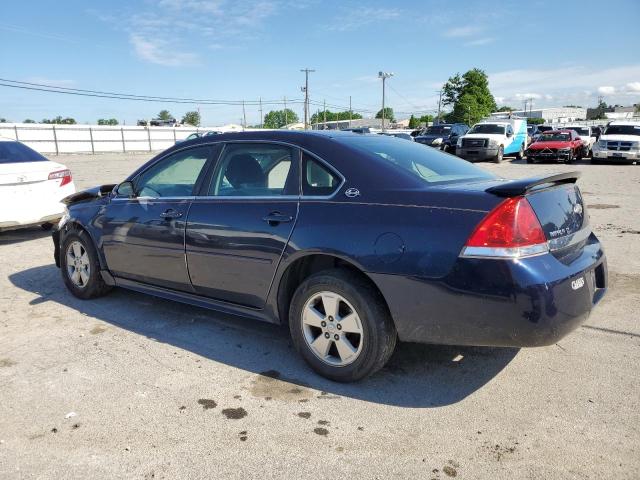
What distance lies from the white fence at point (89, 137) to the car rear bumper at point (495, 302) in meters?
40.8

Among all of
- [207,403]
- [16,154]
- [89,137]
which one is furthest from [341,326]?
[89,137]

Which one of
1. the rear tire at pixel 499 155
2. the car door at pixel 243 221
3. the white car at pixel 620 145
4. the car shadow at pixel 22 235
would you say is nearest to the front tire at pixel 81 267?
the car door at pixel 243 221

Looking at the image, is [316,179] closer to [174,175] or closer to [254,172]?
[254,172]

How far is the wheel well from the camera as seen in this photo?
3.46m

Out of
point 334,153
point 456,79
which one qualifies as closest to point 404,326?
point 334,153

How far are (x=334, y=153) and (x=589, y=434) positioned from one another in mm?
Result: 2202

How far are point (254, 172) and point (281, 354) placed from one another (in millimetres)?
1372

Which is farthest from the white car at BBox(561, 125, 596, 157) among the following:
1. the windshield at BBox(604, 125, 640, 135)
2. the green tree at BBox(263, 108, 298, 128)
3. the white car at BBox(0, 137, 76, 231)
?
the green tree at BBox(263, 108, 298, 128)

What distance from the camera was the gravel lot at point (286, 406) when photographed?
261cm

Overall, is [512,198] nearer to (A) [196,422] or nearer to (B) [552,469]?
(B) [552,469]

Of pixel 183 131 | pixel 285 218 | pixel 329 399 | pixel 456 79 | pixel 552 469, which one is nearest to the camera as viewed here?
pixel 552 469

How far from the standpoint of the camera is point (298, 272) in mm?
3625

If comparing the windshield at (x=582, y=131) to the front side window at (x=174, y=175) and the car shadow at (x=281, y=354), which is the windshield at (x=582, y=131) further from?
the front side window at (x=174, y=175)

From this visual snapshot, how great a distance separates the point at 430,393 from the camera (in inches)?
129
